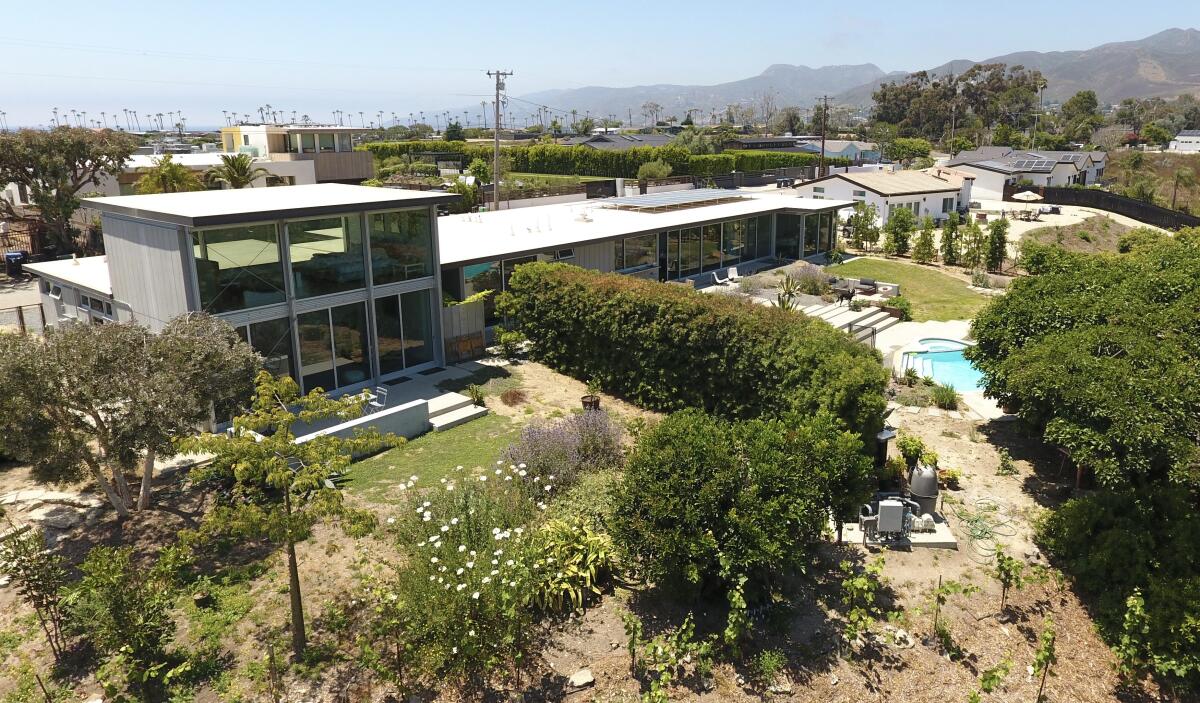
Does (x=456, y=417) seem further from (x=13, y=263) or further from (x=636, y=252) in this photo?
(x=13, y=263)

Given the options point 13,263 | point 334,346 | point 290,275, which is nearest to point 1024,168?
point 334,346

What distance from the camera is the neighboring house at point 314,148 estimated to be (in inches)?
1925

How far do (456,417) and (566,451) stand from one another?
368 centimetres

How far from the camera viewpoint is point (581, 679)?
8.32 meters

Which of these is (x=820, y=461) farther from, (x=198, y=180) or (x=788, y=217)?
(x=198, y=180)

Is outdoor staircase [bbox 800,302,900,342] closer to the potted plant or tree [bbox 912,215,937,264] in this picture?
the potted plant

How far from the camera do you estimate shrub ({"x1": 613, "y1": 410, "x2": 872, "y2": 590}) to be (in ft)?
28.4

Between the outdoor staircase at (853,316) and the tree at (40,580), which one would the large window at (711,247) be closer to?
the outdoor staircase at (853,316)

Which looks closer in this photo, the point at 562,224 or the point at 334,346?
the point at 334,346

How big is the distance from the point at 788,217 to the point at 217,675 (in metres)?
28.6

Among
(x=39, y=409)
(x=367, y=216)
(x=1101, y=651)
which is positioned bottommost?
(x=1101, y=651)

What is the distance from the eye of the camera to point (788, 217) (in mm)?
32125

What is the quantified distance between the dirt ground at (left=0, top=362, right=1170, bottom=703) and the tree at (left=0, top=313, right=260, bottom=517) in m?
1.66

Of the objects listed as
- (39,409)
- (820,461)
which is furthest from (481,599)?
(39,409)
